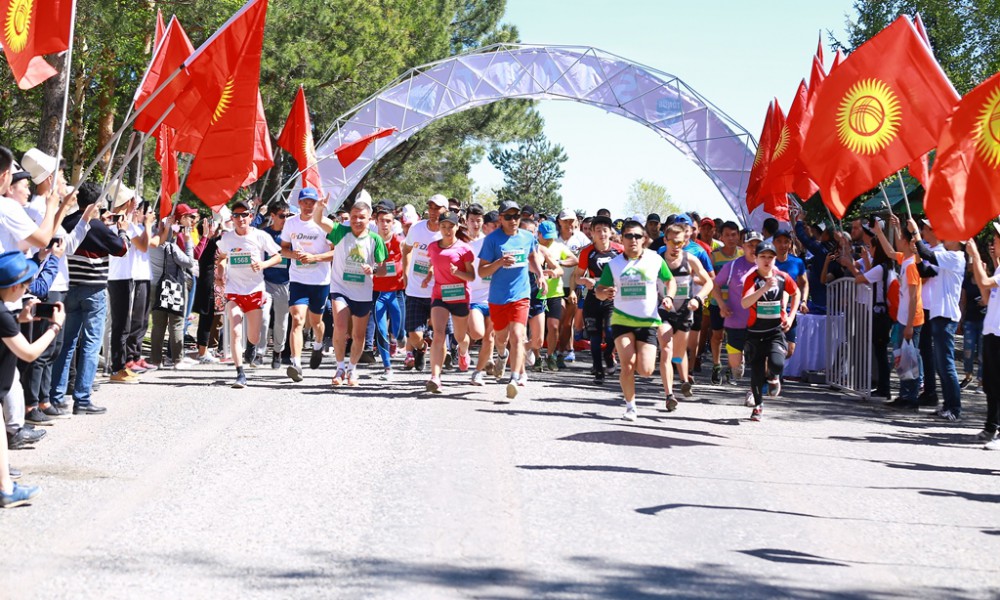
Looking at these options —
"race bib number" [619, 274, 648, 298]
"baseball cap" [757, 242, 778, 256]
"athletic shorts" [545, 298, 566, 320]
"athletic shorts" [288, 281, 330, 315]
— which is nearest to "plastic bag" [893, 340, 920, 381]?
"baseball cap" [757, 242, 778, 256]

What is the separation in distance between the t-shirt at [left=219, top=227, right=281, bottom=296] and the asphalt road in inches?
69.3

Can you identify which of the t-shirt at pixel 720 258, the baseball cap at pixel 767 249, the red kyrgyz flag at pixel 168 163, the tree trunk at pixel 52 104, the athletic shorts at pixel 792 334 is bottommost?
the athletic shorts at pixel 792 334

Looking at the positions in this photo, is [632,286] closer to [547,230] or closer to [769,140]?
[547,230]

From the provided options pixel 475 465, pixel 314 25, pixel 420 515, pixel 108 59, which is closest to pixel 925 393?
pixel 475 465

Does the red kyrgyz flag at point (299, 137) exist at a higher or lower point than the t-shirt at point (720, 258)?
higher

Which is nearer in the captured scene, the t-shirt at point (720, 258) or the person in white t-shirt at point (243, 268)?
the person in white t-shirt at point (243, 268)

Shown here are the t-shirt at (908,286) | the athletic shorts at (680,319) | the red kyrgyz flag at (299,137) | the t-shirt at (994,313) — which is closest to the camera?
the t-shirt at (994,313)

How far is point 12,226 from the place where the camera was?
24.9 feet

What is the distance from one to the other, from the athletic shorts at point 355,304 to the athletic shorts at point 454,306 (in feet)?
2.43

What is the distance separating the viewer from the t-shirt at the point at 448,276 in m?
12.8

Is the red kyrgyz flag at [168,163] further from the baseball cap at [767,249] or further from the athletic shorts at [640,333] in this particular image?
the baseball cap at [767,249]

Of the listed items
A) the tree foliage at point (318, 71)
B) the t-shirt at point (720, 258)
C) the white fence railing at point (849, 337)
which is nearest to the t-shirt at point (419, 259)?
the t-shirt at point (720, 258)

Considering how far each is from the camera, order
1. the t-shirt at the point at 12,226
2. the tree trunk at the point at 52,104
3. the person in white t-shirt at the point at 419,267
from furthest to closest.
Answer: the tree trunk at the point at 52,104 → the person in white t-shirt at the point at 419,267 → the t-shirt at the point at 12,226

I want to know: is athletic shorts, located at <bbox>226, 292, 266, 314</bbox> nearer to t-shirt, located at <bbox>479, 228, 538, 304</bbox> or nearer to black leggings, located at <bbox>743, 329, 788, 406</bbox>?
t-shirt, located at <bbox>479, 228, 538, 304</bbox>
